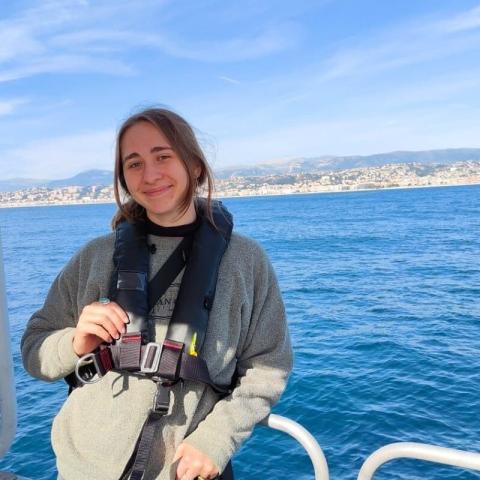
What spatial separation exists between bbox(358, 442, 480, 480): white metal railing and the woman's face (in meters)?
1.18

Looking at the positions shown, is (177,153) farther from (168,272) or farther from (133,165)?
(168,272)

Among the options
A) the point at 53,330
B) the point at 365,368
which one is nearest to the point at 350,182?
the point at 365,368

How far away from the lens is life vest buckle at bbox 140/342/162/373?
1671 millimetres

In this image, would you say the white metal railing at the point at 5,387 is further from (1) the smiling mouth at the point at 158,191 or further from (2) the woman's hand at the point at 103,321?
(1) the smiling mouth at the point at 158,191

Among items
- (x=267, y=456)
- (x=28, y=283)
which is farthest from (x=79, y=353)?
(x=28, y=283)

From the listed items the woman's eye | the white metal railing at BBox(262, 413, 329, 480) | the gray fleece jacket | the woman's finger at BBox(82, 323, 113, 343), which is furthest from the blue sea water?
the woman's eye

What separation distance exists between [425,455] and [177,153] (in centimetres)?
138

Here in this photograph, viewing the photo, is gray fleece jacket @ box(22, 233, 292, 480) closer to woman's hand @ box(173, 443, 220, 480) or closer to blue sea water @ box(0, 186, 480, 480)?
woman's hand @ box(173, 443, 220, 480)

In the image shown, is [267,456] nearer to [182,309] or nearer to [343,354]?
[343,354]

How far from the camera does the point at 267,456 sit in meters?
8.13

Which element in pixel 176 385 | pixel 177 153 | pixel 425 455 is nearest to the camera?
pixel 425 455

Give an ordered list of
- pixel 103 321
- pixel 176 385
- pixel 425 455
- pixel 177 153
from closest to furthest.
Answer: pixel 425 455
pixel 103 321
pixel 176 385
pixel 177 153

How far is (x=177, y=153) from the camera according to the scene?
1.89 metres

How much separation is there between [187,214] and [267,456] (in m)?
7.21
